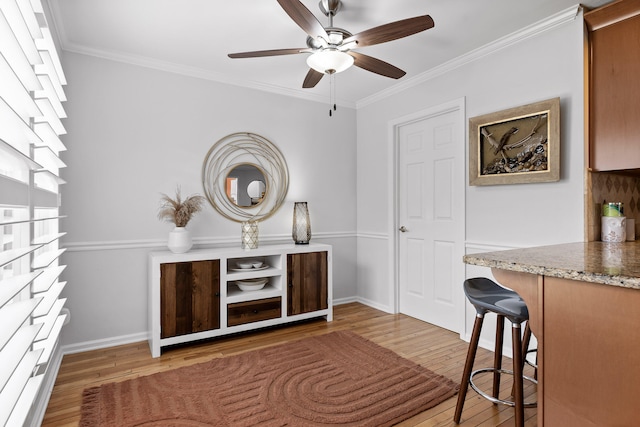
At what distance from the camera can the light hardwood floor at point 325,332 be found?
1.98 meters

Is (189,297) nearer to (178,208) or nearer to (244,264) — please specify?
(244,264)

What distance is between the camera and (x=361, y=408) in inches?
79.6

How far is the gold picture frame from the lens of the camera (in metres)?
2.42

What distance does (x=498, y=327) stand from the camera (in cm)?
196

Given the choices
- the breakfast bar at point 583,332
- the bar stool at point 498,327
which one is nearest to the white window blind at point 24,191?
the breakfast bar at point 583,332

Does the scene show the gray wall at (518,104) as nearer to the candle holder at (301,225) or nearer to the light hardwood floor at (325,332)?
the light hardwood floor at (325,332)

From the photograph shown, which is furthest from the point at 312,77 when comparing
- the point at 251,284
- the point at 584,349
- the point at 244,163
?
the point at 584,349

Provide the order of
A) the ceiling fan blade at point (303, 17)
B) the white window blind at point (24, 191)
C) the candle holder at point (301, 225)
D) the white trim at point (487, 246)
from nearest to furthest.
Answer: the white window blind at point (24, 191)
the ceiling fan blade at point (303, 17)
the white trim at point (487, 246)
the candle holder at point (301, 225)

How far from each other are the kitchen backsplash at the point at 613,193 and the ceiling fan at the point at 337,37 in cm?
149

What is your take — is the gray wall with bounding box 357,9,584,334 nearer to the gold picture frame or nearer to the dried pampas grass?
the gold picture frame

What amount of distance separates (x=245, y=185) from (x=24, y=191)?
6.62ft

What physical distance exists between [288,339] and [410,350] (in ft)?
3.39

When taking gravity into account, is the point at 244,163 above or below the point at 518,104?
below

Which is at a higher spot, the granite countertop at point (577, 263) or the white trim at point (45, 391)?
the granite countertop at point (577, 263)
